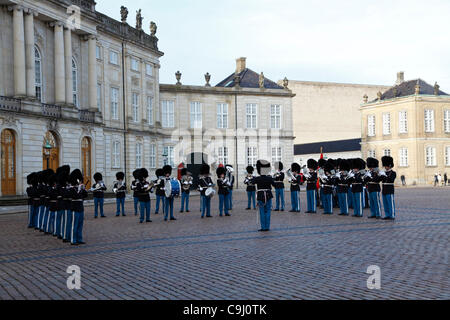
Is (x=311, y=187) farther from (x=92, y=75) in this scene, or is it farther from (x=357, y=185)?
(x=92, y=75)

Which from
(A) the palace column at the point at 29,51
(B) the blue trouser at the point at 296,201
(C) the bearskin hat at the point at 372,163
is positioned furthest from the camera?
(A) the palace column at the point at 29,51

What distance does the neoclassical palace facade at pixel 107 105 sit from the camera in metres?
29.3

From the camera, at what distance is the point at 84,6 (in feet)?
115

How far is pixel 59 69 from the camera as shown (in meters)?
32.7

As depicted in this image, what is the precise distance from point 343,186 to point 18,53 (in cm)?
2008

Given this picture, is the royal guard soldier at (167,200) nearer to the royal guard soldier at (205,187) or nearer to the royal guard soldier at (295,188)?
the royal guard soldier at (205,187)

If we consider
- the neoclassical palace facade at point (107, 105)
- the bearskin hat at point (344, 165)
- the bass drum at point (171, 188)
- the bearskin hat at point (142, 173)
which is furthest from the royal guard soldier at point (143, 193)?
the neoclassical palace facade at point (107, 105)

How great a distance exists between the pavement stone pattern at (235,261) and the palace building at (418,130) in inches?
1705

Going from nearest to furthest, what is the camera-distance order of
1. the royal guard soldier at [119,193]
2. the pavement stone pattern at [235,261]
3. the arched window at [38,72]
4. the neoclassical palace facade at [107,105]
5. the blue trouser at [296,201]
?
the pavement stone pattern at [235,261], the blue trouser at [296,201], the royal guard soldier at [119,193], the neoclassical palace facade at [107,105], the arched window at [38,72]

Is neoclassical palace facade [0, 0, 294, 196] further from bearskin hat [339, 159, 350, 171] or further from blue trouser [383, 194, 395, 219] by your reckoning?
blue trouser [383, 194, 395, 219]

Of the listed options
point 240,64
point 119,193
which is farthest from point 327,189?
point 240,64
